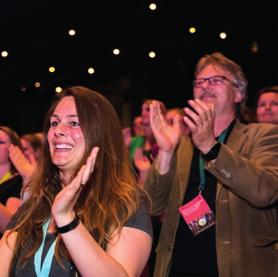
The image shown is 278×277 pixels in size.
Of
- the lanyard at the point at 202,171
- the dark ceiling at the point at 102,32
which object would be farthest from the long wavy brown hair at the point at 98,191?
the dark ceiling at the point at 102,32

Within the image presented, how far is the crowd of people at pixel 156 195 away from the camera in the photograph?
1.80 meters

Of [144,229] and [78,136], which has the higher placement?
[78,136]

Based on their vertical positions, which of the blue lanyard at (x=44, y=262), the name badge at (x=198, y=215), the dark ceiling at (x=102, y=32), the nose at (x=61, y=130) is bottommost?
the name badge at (x=198, y=215)

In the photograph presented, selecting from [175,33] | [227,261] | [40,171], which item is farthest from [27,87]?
[227,261]

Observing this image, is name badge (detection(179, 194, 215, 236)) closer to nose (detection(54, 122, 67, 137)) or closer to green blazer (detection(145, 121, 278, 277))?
green blazer (detection(145, 121, 278, 277))

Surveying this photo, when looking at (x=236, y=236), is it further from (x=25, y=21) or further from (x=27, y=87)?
(x=27, y=87)

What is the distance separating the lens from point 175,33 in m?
3.57

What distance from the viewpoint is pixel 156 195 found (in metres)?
2.77

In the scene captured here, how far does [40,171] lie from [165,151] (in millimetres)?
734

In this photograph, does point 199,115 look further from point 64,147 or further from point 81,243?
point 81,243

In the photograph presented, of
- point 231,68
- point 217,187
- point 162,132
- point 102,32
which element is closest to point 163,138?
point 162,132

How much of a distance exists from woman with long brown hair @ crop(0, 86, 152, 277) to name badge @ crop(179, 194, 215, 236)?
56cm

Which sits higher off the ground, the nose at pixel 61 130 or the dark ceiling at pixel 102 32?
the dark ceiling at pixel 102 32

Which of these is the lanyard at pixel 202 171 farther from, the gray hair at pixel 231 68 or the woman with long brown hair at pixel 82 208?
the woman with long brown hair at pixel 82 208
